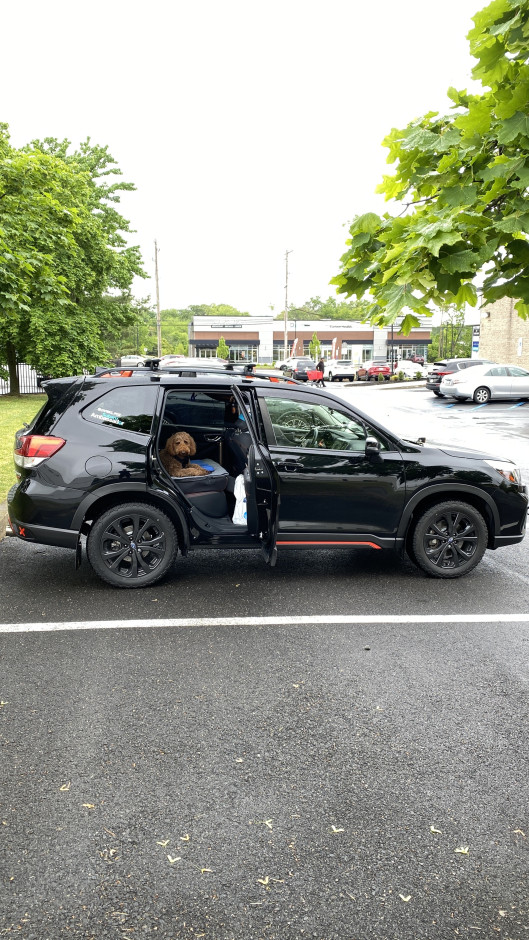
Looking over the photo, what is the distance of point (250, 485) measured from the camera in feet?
19.8

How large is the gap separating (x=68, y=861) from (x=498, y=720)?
2310 millimetres

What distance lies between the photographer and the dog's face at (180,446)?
671 centimetres

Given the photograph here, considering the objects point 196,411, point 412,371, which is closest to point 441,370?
point 412,371

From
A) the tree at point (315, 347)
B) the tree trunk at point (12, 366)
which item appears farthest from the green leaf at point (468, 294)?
the tree at point (315, 347)

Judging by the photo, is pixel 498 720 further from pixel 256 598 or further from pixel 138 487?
pixel 138 487

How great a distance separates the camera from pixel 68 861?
9.12 ft

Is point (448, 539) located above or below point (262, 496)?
below

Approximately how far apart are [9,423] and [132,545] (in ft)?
42.8

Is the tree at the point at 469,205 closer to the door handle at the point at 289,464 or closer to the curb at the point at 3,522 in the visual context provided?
the door handle at the point at 289,464

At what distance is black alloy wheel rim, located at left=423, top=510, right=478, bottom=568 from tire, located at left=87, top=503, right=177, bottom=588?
89.8 inches

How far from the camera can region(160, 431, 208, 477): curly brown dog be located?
6.68 metres

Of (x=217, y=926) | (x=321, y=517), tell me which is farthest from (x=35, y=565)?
(x=217, y=926)

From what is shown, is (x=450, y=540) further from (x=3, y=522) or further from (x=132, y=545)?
(x=3, y=522)

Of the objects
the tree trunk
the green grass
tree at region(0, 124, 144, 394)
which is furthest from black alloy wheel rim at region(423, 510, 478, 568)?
the tree trunk
